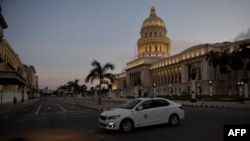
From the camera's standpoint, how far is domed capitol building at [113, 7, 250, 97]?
Answer: 88.7m

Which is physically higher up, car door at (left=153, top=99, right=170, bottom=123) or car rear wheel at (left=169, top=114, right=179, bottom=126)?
car door at (left=153, top=99, right=170, bottom=123)

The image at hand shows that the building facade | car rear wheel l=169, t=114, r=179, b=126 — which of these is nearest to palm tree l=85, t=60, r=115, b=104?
the building facade

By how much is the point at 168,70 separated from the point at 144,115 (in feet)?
351

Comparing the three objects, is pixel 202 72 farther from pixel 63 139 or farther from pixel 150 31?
pixel 63 139

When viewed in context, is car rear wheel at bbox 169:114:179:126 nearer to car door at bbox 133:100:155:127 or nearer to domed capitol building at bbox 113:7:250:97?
car door at bbox 133:100:155:127

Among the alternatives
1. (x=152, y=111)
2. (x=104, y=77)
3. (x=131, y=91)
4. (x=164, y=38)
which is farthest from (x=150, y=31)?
(x=152, y=111)

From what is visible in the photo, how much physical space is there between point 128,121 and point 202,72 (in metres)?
82.0

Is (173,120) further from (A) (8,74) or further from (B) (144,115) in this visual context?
(A) (8,74)

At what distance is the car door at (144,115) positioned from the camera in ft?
46.6

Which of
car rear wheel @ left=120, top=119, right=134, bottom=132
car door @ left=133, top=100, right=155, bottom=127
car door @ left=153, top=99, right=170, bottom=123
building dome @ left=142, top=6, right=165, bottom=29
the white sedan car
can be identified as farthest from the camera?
building dome @ left=142, top=6, right=165, bottom=29

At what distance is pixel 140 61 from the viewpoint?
138250mm

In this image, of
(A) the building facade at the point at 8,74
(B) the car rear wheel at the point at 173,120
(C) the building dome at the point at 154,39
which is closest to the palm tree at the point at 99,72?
(A) the building facade at the point at 8,74

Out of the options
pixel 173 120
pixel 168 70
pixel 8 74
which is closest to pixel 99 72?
pixel 8 74

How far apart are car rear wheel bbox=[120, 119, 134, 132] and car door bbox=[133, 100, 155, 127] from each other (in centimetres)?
31
